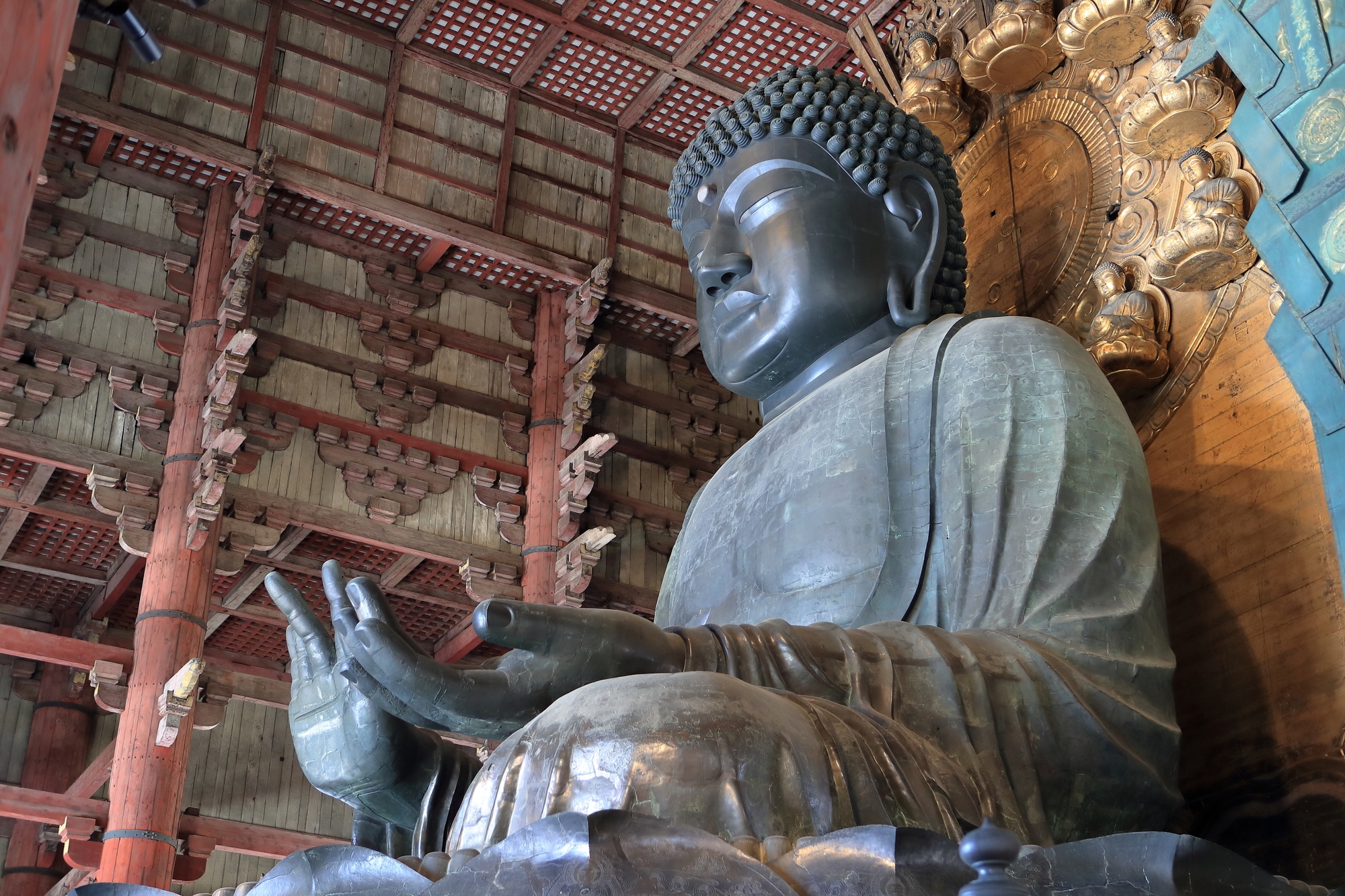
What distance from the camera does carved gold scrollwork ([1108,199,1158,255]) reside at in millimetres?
2943

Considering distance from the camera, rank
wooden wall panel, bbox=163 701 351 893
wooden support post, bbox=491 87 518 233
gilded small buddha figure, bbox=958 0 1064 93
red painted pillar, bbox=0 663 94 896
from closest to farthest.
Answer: gilded small buddha figure, bbox=958 0 1064 93 → wooden support post, bbox=491 87 518 233 → red painted pillar, bbox=0 663 94 896 → wooden wall panel, bbox=163 701 351 893

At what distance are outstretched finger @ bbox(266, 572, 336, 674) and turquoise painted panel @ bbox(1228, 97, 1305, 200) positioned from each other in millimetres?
1606

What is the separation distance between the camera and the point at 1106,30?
120 inches

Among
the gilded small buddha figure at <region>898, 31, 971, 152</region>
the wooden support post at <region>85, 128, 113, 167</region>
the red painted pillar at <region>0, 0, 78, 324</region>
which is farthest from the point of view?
the wooden support post at <region>85, 128, 113, 167</region>

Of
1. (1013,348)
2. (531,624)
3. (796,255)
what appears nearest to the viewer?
(531,624)

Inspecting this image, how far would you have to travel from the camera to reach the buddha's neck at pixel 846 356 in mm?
2947

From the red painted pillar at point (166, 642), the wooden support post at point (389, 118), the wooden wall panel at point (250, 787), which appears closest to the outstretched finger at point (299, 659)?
the red painted pillar at point (166, 642)

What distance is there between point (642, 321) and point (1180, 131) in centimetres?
546

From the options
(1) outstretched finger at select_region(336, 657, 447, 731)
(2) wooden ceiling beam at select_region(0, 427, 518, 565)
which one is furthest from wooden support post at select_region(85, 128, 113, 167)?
(1) outstretched finger at select_region(336, 657, 447, 731)

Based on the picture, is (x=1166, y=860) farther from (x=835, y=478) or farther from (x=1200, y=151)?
(x=1200, y=151)

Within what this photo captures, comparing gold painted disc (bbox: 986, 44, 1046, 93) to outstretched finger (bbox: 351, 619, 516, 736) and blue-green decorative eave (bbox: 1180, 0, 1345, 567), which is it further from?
outstretched finger (bbox: 351, 619, 516, 736)

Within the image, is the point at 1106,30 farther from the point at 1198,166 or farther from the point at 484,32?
the point at 484,32

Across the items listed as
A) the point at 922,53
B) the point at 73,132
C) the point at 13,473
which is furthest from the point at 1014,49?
the point at 13,473

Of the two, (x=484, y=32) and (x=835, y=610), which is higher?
(x=484, y=32)
